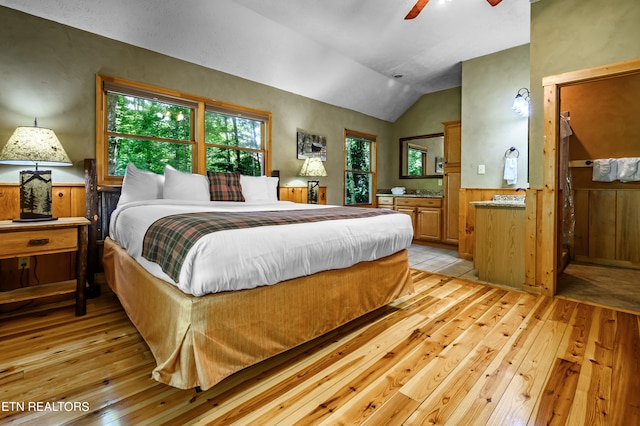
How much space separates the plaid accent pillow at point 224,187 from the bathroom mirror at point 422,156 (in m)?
3.85

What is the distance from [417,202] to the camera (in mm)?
5453

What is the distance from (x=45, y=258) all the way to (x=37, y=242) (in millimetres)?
716

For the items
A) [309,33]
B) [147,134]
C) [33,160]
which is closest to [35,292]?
[33,160]

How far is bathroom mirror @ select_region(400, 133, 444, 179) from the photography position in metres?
5.72

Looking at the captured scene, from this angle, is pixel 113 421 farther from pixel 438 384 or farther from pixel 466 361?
pixel 466 361

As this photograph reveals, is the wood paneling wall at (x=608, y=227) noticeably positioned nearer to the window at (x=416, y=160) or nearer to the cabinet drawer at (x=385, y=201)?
the window at (x=416, y=160)

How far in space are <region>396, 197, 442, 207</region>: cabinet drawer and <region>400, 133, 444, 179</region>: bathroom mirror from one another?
0.68m

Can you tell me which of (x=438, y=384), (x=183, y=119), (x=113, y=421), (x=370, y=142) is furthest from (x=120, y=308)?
(x=370, y=142)

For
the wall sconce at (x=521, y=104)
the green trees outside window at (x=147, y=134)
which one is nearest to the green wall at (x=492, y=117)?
the wall sconce at (x=521, y=104)

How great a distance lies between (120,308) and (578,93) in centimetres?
584

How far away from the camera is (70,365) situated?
1.68 m

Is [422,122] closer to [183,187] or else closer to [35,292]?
[183,187]

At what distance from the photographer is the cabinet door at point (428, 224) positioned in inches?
205

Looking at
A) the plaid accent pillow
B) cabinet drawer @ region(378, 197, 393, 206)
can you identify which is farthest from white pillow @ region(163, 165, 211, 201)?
cabinet drawer @ region(378, 197, 393, 206)
